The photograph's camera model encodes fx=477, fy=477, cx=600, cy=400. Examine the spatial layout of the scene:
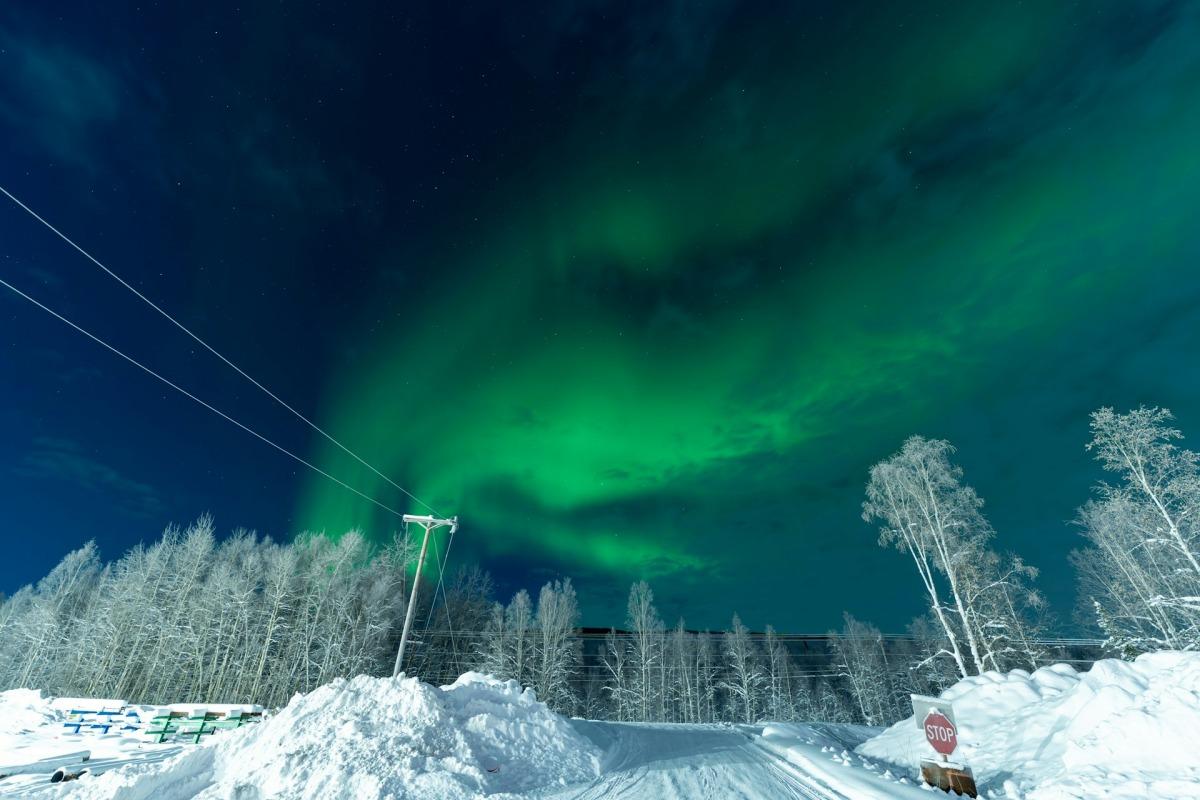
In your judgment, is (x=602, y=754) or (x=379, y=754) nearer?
(x=379, y=754)

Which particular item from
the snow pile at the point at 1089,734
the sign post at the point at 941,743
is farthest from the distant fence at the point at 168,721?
the snow pile at the point at 1089,734

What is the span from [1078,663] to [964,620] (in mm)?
42566

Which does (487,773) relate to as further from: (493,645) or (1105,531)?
(1105,531)

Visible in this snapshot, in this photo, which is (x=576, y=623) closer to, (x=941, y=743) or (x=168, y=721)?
(x=168, y=721)

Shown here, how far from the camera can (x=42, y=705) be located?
2419cm

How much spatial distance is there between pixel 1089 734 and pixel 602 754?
1248 centimetres

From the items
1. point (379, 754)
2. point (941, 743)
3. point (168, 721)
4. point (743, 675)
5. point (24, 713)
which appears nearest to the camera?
point (941, 743)

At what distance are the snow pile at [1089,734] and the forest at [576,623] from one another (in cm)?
1062

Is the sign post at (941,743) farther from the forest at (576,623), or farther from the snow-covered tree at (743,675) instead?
the snow-covered tree at (743,675)

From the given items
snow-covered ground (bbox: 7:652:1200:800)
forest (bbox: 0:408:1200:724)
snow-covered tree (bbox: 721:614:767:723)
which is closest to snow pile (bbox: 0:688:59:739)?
snow-covered ground (bbox: 7:652:1200:800)

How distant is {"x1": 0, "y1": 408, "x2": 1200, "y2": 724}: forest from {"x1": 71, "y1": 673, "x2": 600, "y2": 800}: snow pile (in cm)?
2238

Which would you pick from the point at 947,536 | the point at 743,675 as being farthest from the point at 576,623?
the point at 947,536

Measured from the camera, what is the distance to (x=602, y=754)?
50.2ft

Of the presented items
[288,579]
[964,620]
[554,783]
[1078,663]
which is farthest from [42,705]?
[1078,663]
